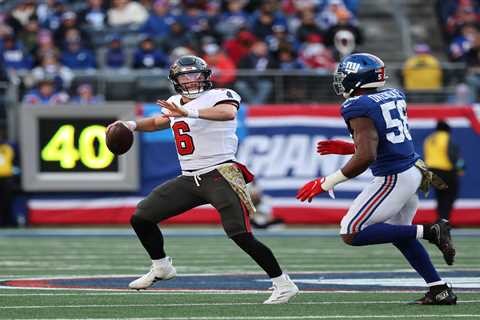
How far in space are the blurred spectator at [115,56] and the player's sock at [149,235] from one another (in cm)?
973

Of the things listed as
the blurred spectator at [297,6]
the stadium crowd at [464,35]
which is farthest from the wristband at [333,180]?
the blurred spectator at [297,6]

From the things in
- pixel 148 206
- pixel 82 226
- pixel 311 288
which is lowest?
pixel 82 226

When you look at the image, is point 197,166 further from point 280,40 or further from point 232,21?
point 232,21

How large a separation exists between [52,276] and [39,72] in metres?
7.79

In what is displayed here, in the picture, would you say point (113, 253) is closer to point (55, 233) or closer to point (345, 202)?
point (55, 233)

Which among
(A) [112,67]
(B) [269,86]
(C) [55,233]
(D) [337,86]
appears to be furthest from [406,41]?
(D) [337,86]

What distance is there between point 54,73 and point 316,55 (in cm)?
356

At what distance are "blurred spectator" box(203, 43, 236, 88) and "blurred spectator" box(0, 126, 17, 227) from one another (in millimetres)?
2783

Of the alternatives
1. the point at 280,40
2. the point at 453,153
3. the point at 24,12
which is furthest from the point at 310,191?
the point at 24,12

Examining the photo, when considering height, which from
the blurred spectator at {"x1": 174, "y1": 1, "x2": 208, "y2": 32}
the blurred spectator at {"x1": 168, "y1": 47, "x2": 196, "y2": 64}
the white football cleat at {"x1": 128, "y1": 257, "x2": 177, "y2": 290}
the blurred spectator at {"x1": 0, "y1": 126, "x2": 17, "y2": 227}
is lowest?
the blurred spectator at {"x1": 0, "y1": 126, "x2": 17, "y2": 227}

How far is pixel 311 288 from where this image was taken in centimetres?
815

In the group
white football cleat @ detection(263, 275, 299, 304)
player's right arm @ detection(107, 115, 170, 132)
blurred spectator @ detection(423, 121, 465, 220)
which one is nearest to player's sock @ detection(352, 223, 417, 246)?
white football cleat @ detection(263, 275, 299, 304)

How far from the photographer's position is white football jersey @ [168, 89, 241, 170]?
754 cm

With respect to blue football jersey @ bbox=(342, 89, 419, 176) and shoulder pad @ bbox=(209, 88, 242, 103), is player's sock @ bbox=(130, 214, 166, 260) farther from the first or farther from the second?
blue football jersey @ bbox=(342, 89, 419, 176)
